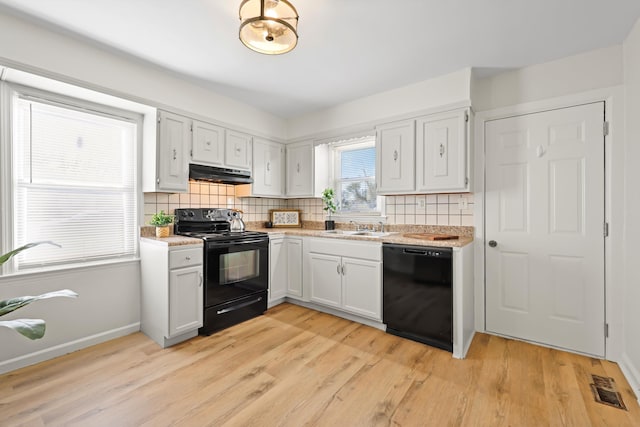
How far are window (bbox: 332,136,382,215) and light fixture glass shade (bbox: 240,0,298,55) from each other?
1.97 metres

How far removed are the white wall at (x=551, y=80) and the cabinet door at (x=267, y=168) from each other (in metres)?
2.39

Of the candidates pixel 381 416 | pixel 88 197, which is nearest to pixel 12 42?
pixel 88 197

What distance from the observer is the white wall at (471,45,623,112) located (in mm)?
2285

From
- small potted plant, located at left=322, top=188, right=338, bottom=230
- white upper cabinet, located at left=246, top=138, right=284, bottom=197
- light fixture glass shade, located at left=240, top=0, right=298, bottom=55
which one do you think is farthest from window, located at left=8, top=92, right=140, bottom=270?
small potted plant, located at left=322, top=188, right=338, bottom=230

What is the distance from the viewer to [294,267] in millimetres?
3480

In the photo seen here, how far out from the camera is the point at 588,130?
7.68 feet

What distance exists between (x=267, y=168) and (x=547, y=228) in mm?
3024

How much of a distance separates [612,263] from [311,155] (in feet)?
10.0

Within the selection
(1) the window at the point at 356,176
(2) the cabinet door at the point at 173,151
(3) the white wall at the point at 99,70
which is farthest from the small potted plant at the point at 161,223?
(1) the window at the point at 356,176

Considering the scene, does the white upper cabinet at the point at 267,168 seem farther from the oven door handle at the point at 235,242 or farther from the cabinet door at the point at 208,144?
the oven door handle at the point at 235,242

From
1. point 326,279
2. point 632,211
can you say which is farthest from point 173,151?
point 632,211

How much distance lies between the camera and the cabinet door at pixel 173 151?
109 inches

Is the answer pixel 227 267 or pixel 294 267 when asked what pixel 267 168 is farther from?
pixel 227 267

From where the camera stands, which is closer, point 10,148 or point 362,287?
point 10,148
